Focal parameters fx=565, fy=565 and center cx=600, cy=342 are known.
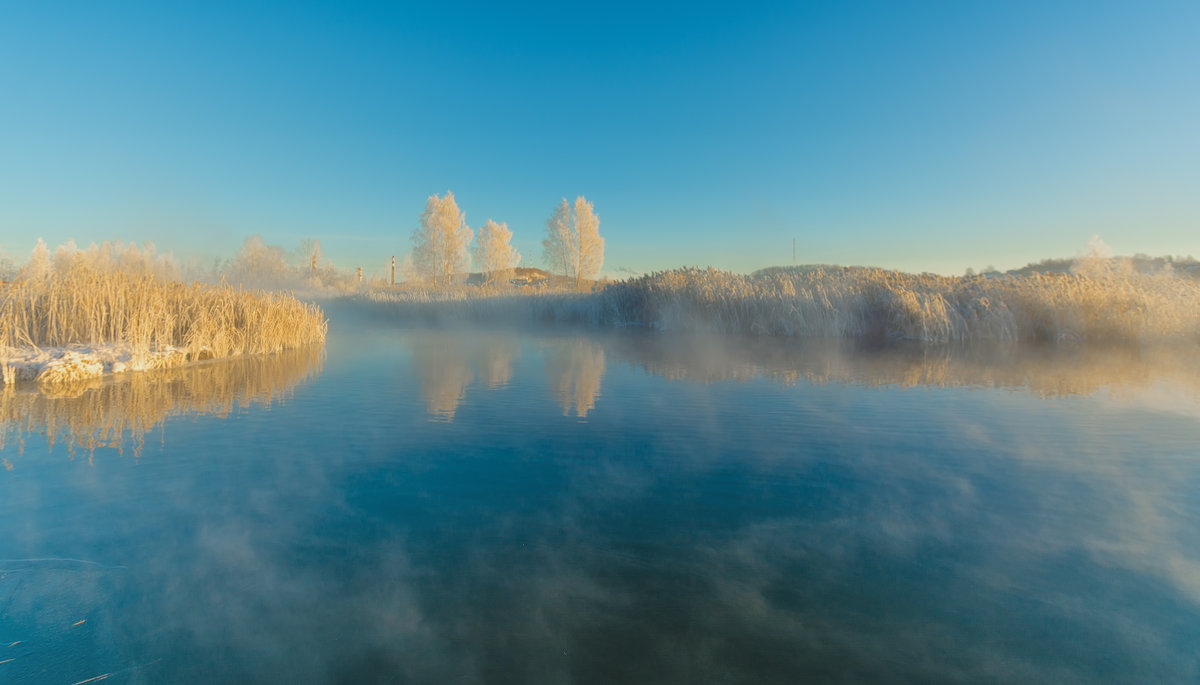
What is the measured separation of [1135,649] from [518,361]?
6268mm

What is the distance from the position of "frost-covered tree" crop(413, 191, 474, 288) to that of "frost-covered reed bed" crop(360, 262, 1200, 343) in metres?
25.2

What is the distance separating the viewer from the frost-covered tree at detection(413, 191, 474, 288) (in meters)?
36.9

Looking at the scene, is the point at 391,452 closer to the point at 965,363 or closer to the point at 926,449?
the point at 926,449

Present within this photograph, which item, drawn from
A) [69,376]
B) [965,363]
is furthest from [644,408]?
[69,376]

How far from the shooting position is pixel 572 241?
36688mm

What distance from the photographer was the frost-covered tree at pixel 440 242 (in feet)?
121

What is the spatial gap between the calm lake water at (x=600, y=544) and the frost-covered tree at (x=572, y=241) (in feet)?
108

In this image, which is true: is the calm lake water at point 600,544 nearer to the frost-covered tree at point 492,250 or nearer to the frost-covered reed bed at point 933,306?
the frost-covered reed bed at point 933,306

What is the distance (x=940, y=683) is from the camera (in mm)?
1330

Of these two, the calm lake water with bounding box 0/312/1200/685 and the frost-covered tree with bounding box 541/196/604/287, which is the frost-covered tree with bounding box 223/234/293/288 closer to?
the frost-covered tree with bounding box 541/196/604/287

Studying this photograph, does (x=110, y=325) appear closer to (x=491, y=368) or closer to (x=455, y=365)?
(x=455, y=365)

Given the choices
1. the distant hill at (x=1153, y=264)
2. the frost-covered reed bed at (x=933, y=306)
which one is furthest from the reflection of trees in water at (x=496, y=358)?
the distant hill at (x=1153, y=264)

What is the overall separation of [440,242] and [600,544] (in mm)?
37459

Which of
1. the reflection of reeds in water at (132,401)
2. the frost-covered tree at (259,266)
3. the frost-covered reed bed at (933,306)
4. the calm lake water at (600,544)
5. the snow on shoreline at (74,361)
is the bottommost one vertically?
the calm lake water at (600,544)
